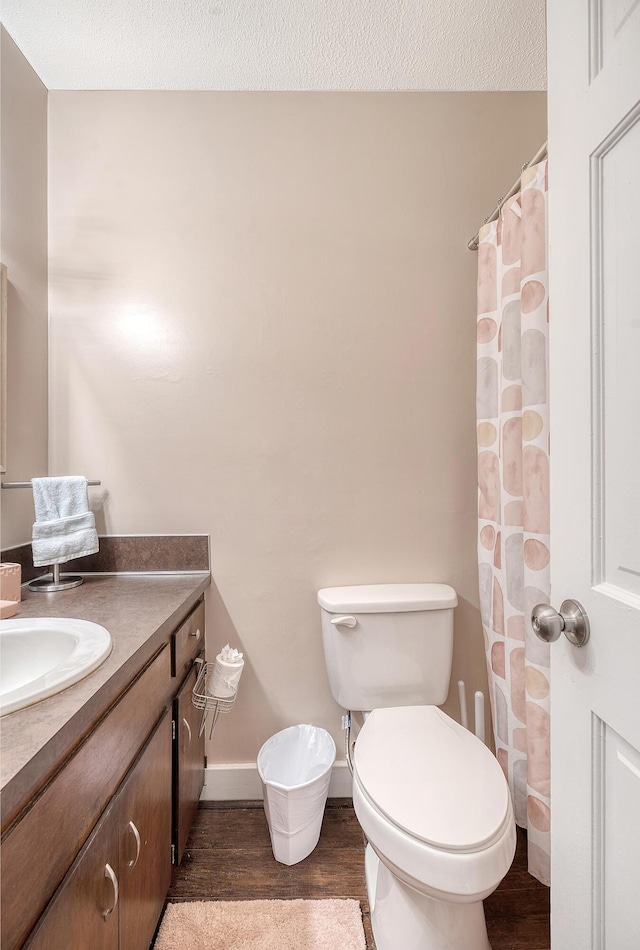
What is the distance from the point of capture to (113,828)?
87 centimetres

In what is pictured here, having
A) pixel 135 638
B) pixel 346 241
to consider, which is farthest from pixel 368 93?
pixel 135 638

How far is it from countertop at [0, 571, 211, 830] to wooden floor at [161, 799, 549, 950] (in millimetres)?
741

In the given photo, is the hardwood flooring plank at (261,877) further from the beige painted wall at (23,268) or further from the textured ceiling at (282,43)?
the textured ceiling at (282,43)

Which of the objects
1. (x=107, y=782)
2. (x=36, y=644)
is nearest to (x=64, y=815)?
(x=107, y=782)

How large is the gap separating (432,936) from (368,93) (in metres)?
2.44

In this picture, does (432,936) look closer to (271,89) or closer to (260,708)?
(260,708)

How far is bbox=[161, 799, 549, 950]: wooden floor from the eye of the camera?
1252mm

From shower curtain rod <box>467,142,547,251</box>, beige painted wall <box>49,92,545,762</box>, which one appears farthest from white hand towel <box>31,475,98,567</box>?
shower curtain rod <box>467,142,547,251</box>

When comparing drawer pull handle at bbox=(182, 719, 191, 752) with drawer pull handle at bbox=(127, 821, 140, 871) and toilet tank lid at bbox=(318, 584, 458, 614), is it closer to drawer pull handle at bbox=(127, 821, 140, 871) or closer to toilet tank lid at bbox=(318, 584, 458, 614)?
drawer pull handle at bbox=(127, 821, 140, 871)

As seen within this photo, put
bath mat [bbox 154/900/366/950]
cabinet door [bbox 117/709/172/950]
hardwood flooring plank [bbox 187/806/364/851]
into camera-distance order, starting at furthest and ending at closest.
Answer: hardwood flooring plank [bbox 187/806/364/851]
bath mat [bbox 154/900/366/950]
cabinet door [bbox 117/709/172/950]

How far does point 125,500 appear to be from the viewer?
67.6 inches

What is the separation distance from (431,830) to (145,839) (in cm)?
60

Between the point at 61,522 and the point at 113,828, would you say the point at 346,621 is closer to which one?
the point at 113,828

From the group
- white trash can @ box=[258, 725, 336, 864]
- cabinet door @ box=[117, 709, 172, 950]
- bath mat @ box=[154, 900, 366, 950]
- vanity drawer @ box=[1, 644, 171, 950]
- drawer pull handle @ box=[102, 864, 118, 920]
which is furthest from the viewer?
white trash can @ box=[258, 725, 336, 864]
